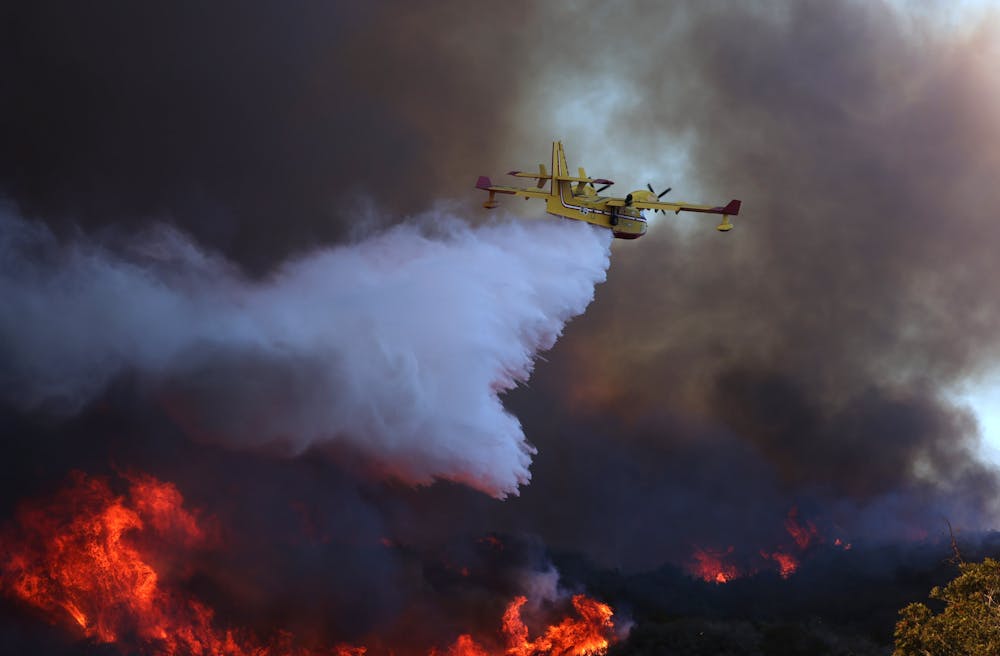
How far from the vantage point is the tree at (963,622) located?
3575 cm

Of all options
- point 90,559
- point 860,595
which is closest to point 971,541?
point 860,595

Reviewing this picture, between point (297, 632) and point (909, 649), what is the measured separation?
4566 centimetres

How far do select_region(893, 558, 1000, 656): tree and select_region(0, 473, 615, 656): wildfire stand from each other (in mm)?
43570

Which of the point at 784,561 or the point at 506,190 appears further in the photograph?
the point at 784,561

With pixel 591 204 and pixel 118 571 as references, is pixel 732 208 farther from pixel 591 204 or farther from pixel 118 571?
pixel 118 571

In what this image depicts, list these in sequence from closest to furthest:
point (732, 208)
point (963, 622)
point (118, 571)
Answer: point (963, 622) → point (118, 571) → point (732, 208)

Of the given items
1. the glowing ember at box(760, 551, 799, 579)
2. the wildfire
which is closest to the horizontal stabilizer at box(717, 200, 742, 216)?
the wildfire

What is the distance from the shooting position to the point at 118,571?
64000 millimetres

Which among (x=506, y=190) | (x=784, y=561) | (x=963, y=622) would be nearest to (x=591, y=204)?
(x=506, y=190)

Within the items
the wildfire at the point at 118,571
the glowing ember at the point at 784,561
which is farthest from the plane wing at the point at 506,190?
the glowing ember at the point at 784,561

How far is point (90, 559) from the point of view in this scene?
2515 inches

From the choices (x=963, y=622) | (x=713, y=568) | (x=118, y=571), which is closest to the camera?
(x=963, y=622)

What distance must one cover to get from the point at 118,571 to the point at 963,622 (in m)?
55.4

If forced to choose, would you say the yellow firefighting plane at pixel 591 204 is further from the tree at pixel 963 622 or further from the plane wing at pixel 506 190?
the tree at pixel 963 622
